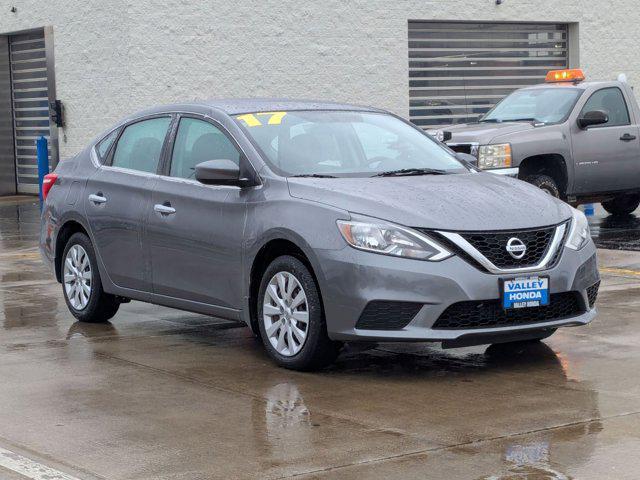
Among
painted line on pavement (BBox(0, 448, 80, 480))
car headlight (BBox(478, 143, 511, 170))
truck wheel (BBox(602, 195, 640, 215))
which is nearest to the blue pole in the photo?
truck wheel (BBox(602, 195, 640, 215))

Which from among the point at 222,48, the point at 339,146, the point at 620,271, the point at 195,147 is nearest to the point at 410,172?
the point at 339,146

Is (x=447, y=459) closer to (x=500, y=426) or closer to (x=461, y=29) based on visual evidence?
(x=500, y=426)

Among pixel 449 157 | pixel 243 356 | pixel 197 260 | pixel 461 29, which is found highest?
pixel 461 29

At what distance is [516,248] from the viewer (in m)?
7.24

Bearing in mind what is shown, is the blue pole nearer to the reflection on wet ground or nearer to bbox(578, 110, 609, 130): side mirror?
the reflection on wet ground

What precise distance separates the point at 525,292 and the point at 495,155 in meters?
7.48

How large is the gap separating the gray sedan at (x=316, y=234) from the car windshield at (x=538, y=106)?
6849 mm

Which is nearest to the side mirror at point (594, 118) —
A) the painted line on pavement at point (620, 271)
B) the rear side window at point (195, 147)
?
the painted line on pavement at point (620, 271)

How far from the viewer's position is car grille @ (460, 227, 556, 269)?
7152mm

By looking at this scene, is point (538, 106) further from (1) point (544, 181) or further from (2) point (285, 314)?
(2) point (285, 314)

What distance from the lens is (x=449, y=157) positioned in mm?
8680

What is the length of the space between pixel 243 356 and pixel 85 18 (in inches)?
566

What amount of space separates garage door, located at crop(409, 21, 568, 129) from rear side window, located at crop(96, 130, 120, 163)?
563 inches

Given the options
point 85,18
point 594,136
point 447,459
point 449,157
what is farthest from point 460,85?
point 447,459
